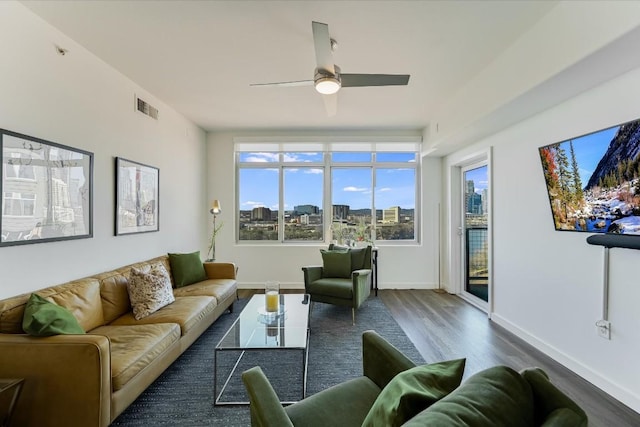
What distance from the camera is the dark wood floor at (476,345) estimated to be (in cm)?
205

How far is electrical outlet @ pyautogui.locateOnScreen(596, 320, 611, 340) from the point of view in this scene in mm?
2214

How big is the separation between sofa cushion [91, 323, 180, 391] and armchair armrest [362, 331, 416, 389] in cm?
149

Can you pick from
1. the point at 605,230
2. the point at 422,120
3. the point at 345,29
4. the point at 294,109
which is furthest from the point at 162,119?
the point at 605,230

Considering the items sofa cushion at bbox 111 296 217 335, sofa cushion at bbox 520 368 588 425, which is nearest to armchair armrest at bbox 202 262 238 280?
sofa cushion at bbox 111 296 217 335

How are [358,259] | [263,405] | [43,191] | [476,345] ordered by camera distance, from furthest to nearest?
[358,259] → [476,345] → [43,191] → [263,405]

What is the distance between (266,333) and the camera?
2406 millimetres

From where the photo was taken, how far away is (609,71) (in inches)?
80.7

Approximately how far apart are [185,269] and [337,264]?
6.52 ft

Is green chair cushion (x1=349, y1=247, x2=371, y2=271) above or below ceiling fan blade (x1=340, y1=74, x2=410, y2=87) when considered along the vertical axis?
below

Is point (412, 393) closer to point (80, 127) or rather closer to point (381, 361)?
point (381, 361)

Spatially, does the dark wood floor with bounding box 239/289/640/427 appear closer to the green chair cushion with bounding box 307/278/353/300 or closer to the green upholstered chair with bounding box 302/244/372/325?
the green upholstered chair with bounding box 302/244/372/325

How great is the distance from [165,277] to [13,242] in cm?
124

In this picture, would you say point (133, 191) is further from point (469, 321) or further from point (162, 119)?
point (469, 321)

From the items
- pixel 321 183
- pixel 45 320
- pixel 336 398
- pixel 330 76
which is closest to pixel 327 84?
pixel 330 76
